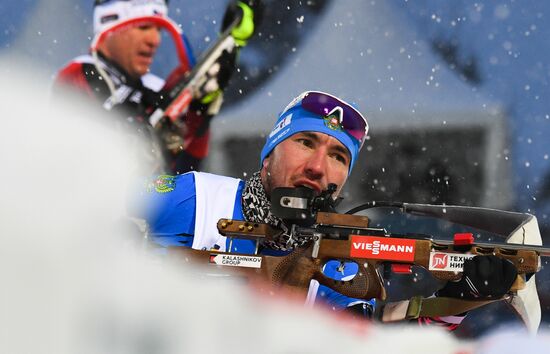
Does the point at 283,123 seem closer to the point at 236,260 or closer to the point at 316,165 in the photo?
the point at 316,165

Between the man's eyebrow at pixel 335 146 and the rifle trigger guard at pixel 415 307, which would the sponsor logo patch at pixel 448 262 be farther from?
the man's eyebrow at pixel 335 146

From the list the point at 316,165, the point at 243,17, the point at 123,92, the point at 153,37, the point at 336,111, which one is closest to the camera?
the point at 316,165

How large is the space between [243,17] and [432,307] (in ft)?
5.87

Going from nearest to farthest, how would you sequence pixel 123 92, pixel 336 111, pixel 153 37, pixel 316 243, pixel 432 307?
pixel 316 243 → pixel 432 307 → pixel 336 111 → pixel 123 92 → pixel 153 37

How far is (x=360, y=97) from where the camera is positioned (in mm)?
4074

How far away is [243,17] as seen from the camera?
146 inches

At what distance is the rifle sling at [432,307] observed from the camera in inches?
97.5

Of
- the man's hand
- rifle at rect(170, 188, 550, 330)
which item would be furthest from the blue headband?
the man's hand

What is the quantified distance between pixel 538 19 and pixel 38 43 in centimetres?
259

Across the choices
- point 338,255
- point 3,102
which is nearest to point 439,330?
point 338,255

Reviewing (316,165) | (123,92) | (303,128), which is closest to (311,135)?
(303,128)

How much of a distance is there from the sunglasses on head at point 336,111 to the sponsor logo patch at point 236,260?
0.73 metres

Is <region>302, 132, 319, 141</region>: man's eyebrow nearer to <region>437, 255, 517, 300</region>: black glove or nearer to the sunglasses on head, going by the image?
the sunglasses on head

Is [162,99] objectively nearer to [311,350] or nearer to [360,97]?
[360,97]
